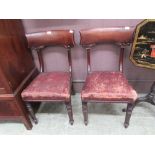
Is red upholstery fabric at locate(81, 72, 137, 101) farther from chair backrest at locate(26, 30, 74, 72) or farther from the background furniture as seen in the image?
chair backrest at locate(26, 30, 74, 72)

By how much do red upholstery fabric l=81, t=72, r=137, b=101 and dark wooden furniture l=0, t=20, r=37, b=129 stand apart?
0.62 meters

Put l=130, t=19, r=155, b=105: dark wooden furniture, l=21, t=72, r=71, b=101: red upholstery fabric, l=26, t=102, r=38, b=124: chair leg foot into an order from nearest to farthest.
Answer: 1. l=130, t=19, r=155, b=105: dark wooden furniture
2. l=21, t=72, r=71, b=101: red upholstery fabric
3. l=26, t=102, r=38, b=124: chair leg foot

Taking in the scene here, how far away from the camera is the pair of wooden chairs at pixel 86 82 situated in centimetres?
138

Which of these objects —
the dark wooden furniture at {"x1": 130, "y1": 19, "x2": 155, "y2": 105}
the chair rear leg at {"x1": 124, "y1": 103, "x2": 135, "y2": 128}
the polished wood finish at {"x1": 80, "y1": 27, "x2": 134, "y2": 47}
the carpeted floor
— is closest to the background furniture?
the polished wood finish at {"x1": 80, "y1": 27, "x2": 134, "y2": 47}

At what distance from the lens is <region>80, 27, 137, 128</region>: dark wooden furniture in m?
1.36

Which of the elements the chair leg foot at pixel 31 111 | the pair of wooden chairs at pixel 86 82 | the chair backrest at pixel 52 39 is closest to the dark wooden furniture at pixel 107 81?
the pair of wooden chairs at pixel 86 82

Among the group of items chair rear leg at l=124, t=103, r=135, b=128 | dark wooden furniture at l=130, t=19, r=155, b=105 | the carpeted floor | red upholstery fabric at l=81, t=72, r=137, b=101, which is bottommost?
the carpeted floor

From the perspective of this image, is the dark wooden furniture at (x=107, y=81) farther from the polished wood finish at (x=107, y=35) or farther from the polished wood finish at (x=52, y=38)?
the polished wood finish at (x=52, y=38)

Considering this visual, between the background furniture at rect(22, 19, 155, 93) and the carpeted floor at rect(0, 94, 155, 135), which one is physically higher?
the background furniture at rect(22, 19, 155, 93)

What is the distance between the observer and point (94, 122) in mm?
1685

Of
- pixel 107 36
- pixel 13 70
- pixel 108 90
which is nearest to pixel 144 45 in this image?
pixel 107 36

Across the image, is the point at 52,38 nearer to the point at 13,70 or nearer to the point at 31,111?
the point at 13,70

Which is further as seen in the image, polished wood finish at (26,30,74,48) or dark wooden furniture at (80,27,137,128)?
polished wood finish at (26,30,74,48)

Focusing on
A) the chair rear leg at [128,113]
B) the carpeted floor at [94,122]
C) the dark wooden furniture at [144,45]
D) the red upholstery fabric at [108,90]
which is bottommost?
the carpeted floor at [94,122]
